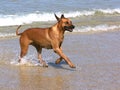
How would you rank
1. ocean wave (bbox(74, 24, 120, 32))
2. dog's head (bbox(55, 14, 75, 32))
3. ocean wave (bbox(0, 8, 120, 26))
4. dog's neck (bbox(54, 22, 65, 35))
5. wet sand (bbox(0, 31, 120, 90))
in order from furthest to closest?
ocean wave (bbox(0, 8, 120, 26)) < ocean wave (bbox(74, 24, 120, 32)) < dog's neck (bbox(54, 22, 65, 35)) < dog's head (bbox(55, 14, 75, 32)) < wet sand (bbox(0, 31, 120, 90))

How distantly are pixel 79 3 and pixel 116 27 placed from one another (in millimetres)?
7403

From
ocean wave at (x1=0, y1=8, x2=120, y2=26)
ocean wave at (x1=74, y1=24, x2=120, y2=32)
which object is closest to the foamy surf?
ocean wave at (x1=74, y1=24, x2=120, y2=32)

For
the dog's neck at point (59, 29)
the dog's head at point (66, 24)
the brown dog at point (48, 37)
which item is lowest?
the brown dog at point (48, 37)

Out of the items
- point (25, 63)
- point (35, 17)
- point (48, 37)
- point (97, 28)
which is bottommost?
point (35, 17)

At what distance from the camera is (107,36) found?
1223 cm

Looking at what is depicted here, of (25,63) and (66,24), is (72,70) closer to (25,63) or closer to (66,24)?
(66,24)

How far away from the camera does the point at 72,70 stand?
809 centimetres

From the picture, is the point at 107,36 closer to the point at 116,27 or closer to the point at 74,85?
the point at 116,27

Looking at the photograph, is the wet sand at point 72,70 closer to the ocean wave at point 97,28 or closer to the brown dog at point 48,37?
the brown dog at point 48,37

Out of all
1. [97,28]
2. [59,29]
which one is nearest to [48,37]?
[59,29]

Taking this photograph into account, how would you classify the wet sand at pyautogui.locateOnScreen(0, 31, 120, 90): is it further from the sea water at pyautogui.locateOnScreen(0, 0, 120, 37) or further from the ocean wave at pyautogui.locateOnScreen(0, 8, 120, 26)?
the ocean wave at pyautogui.locateOnScreen(0, 8, 120, 26)

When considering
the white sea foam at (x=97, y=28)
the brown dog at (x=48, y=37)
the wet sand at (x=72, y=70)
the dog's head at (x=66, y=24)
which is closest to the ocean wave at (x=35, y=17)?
the white sea foam at (x=97, y=28)

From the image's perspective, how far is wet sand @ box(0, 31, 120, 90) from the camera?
698 centimetres

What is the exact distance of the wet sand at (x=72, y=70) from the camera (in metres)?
6.98
